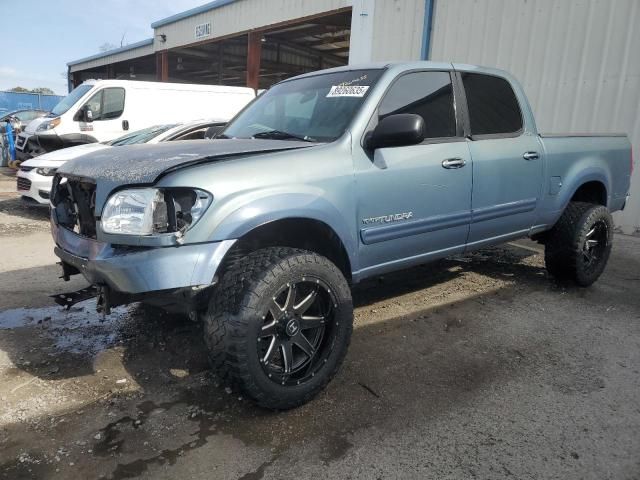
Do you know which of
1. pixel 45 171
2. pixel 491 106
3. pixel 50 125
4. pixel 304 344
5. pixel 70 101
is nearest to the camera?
pixel 304 344

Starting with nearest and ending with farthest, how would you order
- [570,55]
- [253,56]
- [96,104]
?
1. [570,55]
2. [96,104]
3. [253,56]

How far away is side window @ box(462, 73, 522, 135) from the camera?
3734mm

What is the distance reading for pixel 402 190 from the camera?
3078 millimetres

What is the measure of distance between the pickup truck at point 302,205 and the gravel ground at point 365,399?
0.31 metres

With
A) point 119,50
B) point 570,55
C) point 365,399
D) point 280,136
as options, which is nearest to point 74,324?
point 280,136

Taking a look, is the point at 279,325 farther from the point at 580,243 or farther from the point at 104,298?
the point at 580,243

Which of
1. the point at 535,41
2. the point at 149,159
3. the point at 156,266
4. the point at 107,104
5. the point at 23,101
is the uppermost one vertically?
the point at 535,41

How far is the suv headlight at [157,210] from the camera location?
2.29 metres

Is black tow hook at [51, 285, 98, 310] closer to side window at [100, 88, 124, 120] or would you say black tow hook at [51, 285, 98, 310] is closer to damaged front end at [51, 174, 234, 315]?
damaged front end at [51, 174, 234, 315]

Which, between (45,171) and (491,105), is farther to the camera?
(45,171)

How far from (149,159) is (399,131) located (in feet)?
4.45

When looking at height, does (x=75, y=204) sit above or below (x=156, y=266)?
above

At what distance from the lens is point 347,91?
3.23 metres

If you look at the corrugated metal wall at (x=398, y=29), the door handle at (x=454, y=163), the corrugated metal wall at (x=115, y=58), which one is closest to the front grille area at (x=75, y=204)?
the door handle at (x=454, y=163)
